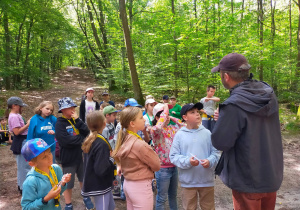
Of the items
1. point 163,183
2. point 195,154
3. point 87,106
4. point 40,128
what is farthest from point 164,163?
point 87,106

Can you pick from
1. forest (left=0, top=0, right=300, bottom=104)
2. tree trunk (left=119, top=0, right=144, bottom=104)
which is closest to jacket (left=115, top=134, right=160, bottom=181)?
forest (left=0, top=0, right=300, bottom=104)

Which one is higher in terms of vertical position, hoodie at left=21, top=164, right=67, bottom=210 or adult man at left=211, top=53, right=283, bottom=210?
adult man at left=211, top=53, right=283, bottom=210

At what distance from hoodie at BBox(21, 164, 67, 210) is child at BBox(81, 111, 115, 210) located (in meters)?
0.63

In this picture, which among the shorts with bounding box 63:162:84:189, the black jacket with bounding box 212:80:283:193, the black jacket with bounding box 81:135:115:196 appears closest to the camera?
the black jacket with bounding box 212:80:283:193

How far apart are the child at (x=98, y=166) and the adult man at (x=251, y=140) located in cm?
149

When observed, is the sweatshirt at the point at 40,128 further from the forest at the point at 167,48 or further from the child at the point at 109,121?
the forest at the point at 167,48

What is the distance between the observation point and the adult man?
1.81 metres

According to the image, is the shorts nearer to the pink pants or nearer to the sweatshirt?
the sweatshirt

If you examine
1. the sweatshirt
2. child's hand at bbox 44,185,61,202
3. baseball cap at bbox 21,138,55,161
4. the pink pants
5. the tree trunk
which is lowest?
the pink pants

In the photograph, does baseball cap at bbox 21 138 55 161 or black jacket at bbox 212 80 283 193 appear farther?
baseball cap at bbox 21 138 55 161

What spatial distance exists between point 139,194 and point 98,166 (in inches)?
25.4

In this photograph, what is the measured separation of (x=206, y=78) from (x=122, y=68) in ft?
20.1

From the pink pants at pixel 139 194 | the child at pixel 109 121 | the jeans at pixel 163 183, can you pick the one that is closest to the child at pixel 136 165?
the pink pants at pixel 139 194

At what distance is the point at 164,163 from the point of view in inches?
125
